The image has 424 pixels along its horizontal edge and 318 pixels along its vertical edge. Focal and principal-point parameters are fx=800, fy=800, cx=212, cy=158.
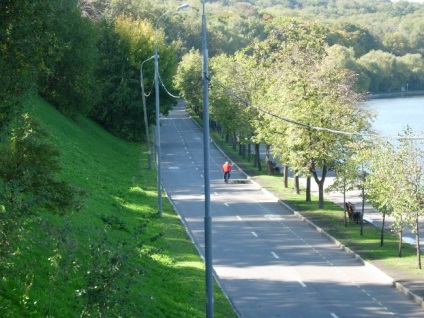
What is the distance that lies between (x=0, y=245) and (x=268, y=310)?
11876 mm

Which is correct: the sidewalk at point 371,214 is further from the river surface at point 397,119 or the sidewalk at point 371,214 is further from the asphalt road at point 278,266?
the river surface at point 397,119

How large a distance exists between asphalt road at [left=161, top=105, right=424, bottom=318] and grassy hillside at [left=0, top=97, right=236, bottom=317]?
1145mm

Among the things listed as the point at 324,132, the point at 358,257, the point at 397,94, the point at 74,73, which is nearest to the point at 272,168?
the point at 74,73

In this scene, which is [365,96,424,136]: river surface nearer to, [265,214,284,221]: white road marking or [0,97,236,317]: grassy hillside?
[0,97,236,317]: grassy hillside

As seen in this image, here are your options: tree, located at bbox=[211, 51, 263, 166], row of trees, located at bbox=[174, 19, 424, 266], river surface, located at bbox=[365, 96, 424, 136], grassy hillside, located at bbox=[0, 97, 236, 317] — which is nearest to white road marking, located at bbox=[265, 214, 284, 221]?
row of trees, located at bbox=[174, 19, 424, 266]

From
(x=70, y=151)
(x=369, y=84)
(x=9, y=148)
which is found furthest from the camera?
(x=369, y=84)

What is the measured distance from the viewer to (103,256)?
A: 1203cm

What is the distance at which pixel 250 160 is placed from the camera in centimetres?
6144

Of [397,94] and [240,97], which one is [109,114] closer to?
[240,97]

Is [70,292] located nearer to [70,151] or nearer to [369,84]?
[70,151]

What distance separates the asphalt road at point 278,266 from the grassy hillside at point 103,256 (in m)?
1.14

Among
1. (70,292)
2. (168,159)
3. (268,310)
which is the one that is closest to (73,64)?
(168,159)

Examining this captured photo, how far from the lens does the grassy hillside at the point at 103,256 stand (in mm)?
11328

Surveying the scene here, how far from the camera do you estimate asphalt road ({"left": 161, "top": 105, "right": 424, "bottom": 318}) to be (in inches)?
840
